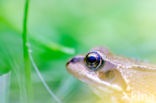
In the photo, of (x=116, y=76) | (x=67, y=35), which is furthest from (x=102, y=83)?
(x=67, y=35)

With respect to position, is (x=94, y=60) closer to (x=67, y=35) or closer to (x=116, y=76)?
(x=116, y=76)

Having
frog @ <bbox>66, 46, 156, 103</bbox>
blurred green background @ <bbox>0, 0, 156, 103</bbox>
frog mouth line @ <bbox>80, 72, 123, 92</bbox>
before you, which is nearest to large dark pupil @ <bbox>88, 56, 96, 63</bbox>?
frog @ <bbox>66, 46, 156, 103</bbox>

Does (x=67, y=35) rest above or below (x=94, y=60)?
below

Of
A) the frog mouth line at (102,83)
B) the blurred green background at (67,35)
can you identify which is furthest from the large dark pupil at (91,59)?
the blurred green background at (67,35)

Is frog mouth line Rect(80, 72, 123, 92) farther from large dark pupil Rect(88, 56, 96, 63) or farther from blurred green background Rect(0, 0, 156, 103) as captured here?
blurred green background Rect(0, 0, 156, 103)

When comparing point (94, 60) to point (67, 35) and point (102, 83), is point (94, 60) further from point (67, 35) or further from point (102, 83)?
point (67, 35)

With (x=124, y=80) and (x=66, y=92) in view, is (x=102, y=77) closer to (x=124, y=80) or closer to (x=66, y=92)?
(x=124, y=80)

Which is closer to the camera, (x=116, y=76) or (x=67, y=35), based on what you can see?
(x=116, y=76)

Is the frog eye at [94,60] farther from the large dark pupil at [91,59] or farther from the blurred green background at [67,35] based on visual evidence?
the blurred green background at [67,35]
